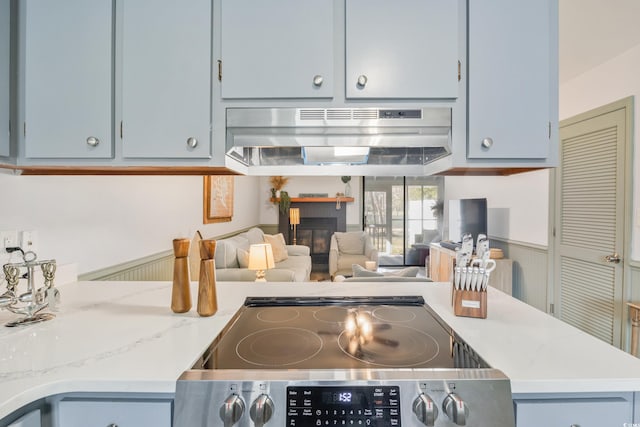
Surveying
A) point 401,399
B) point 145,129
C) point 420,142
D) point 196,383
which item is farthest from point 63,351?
point 420,142

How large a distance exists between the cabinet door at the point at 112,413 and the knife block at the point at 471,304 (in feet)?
3.17

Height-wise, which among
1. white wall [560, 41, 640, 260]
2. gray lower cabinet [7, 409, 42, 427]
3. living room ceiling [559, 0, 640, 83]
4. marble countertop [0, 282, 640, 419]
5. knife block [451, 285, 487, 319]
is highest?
living room ceiling [559, 0, 640, 83]

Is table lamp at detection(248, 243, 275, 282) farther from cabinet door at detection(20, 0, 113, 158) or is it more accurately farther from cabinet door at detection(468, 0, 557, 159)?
cabinet door at detection(468, 0, 557, 159)

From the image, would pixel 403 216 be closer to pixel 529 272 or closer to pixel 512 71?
pixel 529 272

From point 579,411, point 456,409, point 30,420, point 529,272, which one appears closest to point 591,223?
point 529,272

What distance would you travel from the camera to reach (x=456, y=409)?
2.28 feet

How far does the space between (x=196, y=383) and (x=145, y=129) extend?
851mm

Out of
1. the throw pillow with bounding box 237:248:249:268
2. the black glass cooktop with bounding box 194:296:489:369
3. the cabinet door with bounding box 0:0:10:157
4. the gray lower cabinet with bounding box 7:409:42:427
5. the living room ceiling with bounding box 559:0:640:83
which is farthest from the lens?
the throw pillow with bounding box 237:248:249:268

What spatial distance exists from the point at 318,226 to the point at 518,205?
12.2ft

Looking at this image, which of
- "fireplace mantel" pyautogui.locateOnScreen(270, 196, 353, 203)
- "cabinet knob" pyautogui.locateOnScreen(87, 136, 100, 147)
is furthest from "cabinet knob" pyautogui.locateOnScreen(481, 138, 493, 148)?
"fireplace mantel" pyautogui.locateOnScreen(270, 196, 353, 203)

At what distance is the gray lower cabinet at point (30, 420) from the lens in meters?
0.66

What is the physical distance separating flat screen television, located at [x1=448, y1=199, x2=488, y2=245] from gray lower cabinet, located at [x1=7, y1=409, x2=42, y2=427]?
4044 millimetres

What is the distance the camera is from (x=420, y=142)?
1098mm

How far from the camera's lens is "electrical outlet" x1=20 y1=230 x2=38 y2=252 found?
1.29 metres
